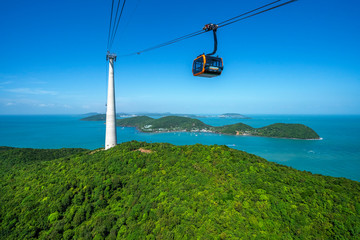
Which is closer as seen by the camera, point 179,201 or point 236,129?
point 179,201

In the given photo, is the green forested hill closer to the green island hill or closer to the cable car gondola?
the cable car gondola

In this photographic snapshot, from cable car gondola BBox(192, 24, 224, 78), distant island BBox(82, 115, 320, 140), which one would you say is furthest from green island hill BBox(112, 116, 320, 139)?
cable car gondola BBox(192, 24, 224, 78)

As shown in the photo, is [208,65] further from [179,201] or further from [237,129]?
[237,129]

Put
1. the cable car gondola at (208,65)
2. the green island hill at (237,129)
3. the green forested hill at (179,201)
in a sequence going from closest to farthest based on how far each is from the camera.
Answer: the cable car gondola at (208,65) < the green forested hill at (179,201) < the green island hill at (237,129)

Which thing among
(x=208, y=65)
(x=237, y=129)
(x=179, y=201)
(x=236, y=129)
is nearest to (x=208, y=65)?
(x=208, y=65)

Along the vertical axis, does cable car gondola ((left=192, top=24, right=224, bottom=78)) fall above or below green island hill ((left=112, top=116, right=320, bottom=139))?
above

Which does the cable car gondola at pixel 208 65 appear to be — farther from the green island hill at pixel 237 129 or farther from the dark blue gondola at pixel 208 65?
the green island hill at pixel 237 129

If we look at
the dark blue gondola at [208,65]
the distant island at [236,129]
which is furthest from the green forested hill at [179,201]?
the distant island at [236,129]

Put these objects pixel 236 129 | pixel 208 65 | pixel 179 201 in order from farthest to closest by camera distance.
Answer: pixel 236 129 → pixel 179 201 → pixel 208 65
